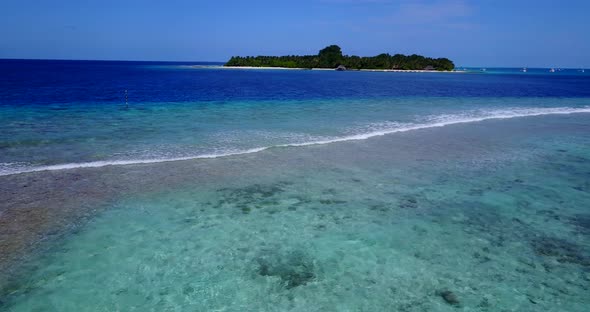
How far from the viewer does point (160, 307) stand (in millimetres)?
5859

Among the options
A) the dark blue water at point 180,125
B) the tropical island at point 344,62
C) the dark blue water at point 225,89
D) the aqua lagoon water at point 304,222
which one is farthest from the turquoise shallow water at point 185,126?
the tropical island at point 344,62

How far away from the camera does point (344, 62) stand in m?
162

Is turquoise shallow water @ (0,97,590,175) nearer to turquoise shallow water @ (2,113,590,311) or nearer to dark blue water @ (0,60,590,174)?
dark blue water @ (0,60,590,174)

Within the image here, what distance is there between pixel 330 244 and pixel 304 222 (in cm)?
121

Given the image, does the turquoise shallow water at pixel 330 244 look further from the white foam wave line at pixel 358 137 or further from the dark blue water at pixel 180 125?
the dark blue water at pixel 180 125

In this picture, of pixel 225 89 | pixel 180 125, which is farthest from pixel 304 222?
pixel 225 89

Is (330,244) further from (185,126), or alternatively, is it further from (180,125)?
(180,125)

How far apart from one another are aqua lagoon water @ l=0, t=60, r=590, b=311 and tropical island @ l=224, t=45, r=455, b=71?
144m

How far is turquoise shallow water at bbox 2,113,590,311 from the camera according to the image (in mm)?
6141

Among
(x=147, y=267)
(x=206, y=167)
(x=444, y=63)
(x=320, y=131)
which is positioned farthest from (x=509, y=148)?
(x=444, y=63)

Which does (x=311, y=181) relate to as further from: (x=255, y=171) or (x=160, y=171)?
(x=160, y=171)

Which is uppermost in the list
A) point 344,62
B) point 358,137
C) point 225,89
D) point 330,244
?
point 344,62

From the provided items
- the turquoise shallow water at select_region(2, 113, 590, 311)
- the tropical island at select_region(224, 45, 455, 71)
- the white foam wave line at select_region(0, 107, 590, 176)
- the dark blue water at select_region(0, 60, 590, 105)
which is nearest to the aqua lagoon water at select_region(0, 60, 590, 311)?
the turquoise shallow water at select_region(2, 113, 590, 311)

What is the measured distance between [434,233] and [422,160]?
6593 mm
